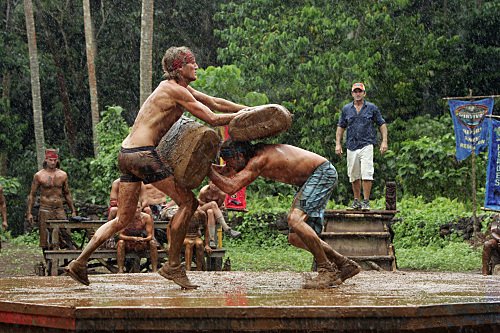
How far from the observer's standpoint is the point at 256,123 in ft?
17.0

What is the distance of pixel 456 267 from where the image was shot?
1141 centimetres

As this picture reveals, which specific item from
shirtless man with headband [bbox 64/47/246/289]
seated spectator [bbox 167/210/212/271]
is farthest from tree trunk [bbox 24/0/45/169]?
shirtless man with headband [bbox 64/47/246/289]

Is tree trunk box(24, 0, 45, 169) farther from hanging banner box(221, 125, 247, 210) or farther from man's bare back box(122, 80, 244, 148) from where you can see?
man's bare back box(122, 80, 244, 148)

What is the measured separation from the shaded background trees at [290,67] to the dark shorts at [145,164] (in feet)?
34.3

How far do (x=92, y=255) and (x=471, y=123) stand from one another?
816 centimetres

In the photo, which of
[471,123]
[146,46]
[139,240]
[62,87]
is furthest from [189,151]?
[62,87]

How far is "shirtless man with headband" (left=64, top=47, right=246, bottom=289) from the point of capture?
5121mm

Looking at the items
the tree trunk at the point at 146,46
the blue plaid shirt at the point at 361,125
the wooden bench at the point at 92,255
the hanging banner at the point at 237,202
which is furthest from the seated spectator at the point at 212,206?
the tree trunk at the point at 146,46

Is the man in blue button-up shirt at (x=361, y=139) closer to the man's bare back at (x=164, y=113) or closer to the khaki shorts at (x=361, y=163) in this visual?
the khaki shorts at (x=361, y=163)

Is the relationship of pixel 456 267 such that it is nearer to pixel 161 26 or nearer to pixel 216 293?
pixel 216 293

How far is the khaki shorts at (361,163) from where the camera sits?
363 inches

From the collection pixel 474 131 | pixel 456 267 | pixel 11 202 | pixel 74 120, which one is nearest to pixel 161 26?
pixel 74 120

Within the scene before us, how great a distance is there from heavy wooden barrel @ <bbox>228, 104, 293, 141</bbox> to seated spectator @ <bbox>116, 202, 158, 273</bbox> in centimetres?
467

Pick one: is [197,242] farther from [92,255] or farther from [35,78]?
[35,78]
